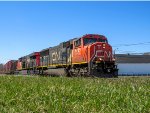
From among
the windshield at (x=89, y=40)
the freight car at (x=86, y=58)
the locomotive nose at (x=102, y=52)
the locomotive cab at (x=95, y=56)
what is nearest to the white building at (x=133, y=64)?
the freight car at (x=86, y=58)

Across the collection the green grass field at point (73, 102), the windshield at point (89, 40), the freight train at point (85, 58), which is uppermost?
the windshield at point (89, 40)

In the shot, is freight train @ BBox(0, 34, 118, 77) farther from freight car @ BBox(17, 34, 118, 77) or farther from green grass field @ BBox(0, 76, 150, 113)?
green grass field @ BBox(0, 76, 150, 113)

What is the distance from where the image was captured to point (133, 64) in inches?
3337

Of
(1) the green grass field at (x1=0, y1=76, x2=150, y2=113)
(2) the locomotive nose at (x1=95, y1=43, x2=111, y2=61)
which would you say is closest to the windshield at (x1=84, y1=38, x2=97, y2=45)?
(2) the locomotive nose at (x1=95, y1=43, x2=111, y2=61)

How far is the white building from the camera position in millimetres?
81938

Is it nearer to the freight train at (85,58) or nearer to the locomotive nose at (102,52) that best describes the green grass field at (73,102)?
the freight train at (85,58)

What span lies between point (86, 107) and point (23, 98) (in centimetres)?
196

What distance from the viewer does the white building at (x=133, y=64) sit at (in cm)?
8194

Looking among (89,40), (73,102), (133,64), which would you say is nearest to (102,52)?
(89,40)

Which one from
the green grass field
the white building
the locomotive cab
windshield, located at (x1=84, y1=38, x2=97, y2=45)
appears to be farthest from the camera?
the white building

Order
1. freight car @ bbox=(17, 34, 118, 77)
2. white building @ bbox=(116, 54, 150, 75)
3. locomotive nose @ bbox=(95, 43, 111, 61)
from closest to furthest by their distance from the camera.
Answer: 1. freight car @ bbox=(17, 34, 118, 77)
2. locomotive nose @ bbox=(95, 43, 111, 61)
3. white building @ bbox=(116, 54, 150, 75)

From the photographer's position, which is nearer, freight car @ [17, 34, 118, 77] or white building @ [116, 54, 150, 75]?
freight car @ [17, 34, 118, 77]

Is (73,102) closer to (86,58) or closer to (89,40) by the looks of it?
(86,58)

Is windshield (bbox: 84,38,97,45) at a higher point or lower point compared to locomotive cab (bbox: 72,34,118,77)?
higher
